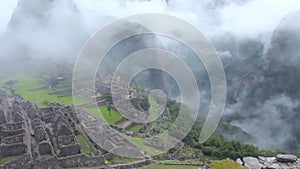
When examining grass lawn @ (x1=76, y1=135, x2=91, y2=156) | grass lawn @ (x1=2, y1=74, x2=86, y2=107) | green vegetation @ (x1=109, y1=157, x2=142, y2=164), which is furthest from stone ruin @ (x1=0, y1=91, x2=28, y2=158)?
grass lawn @ (x1=2, y1=74, x2=86, y2=107)

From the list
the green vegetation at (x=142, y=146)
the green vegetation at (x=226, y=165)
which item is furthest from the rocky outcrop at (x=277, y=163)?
the green vegetation at (x=142, y=146)

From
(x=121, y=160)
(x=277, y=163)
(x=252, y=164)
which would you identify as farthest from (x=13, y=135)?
(x=277, y=163)

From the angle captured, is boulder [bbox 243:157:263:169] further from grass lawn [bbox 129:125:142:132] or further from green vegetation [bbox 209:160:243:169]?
grass lawn [bbox 129:125:142:132]

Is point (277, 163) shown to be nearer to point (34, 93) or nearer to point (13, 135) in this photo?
point (13, 135)

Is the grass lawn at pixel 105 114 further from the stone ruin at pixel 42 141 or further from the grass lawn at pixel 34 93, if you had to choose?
the stone ruin at pixel 42 141

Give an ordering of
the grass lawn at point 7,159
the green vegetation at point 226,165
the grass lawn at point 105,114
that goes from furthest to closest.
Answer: the grass lawn at point 105,114
the grass lawn at point 7,159
the green vegetation at point 226,165

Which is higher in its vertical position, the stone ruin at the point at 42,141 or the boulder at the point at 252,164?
the stone ruin at the point at 42,141

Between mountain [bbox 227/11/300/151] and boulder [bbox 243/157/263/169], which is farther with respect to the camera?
mountain [bbox 227/11/300/151]
